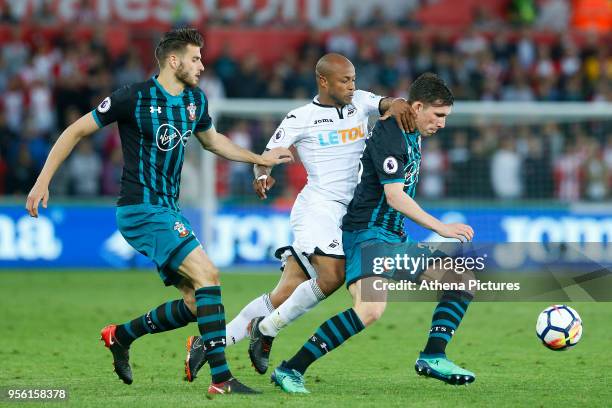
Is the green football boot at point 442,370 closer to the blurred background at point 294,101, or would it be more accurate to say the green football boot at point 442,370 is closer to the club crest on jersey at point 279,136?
the club crest on jersey at point 279,136

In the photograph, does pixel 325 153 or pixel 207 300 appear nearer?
pixel 207 300

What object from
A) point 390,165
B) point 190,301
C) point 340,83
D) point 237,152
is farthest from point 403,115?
point 190,301

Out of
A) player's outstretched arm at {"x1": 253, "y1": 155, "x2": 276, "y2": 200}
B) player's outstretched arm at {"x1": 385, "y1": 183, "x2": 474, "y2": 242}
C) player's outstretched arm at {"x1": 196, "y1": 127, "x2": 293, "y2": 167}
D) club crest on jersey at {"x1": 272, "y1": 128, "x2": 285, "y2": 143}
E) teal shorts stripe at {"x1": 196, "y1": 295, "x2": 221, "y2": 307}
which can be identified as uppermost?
club crest on jersey at {"x1": 272, "y1": 128, "x2": 285, "y2": 143}

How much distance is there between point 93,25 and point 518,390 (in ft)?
49.5

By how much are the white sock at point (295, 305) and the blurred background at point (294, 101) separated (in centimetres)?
834

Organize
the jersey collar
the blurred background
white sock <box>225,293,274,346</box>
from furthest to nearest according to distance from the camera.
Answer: the blurred background, white sock <box>225,293,274,346</box>, the jersey collar

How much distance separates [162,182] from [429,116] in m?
1.75

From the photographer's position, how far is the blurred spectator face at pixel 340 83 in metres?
8.16

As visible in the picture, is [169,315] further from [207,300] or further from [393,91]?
[393,91]

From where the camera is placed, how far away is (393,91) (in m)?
19.9

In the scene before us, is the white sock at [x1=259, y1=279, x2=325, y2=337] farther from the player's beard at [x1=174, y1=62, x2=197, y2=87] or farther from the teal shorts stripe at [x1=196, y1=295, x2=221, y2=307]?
the player's beard at [x1=174, y1=62, x2=197, y2=87]

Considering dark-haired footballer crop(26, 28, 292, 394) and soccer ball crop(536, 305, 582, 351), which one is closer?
Answer: dark-haired footballer crop(26, 28, 292, 394)

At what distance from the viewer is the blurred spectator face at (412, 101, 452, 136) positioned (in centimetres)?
747

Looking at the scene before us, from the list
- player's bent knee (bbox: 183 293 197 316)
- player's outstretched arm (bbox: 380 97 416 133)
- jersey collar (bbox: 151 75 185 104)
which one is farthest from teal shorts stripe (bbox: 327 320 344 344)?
jersey collar (bbox: 151 75 185 104)
